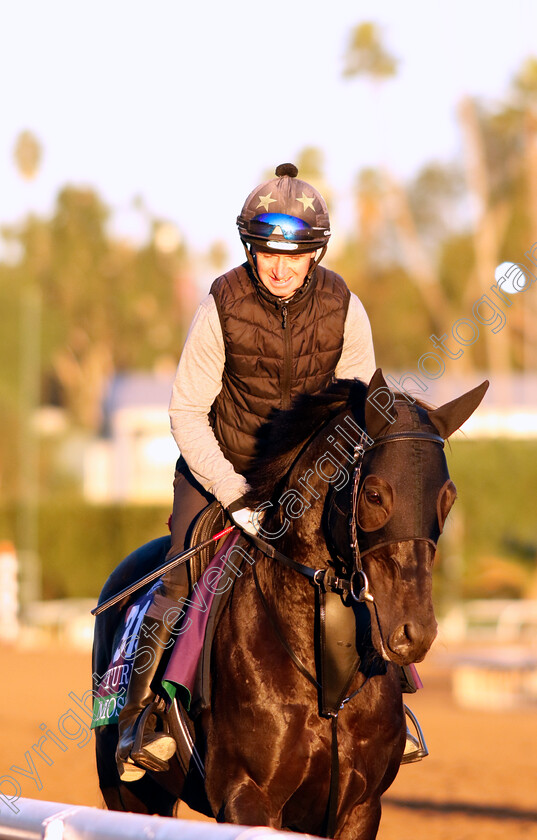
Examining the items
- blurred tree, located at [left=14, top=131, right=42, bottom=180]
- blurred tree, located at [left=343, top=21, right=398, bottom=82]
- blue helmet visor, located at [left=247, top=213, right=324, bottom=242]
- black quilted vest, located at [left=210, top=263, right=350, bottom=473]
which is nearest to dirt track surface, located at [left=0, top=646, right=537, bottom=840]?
black quilted vest, located at [left=210, top=263, right=350, bottom=473]

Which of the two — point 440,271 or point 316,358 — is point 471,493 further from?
point 440,271

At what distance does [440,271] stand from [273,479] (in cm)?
5411

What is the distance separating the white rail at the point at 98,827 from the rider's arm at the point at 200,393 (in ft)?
4.61

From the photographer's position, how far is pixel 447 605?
83.4 ft

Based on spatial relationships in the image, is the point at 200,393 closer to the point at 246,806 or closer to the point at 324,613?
the point at 324,613

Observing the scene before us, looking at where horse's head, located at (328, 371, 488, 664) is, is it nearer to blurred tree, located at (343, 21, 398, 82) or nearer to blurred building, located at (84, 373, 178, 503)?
blurred building, located at (84, 373, 178, 503)

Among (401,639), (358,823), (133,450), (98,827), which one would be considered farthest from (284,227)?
(133,450)

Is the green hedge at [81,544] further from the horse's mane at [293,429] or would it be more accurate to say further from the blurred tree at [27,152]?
the blurred tree at [27,152]

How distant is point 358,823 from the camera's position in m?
4.36

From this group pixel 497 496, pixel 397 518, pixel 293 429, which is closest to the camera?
pixel 397 518

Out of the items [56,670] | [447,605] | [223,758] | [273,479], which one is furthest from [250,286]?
[447,605]

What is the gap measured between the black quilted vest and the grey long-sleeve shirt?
4 centimetres

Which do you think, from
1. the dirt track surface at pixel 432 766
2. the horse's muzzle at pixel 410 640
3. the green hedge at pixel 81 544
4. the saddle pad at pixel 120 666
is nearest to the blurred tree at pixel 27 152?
the green hedge at pixel 81 544

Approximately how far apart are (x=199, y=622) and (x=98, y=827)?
1149 mm
